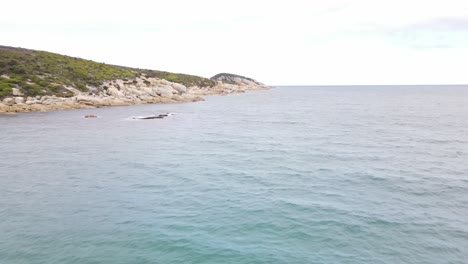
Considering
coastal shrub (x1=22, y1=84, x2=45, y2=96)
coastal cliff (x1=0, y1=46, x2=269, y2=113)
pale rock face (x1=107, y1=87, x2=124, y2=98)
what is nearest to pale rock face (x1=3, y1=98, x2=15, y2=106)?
coastal cliff (x1=0, y1=46, x2=269, y2=113)

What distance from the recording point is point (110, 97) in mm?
123688

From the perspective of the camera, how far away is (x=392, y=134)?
197 ft

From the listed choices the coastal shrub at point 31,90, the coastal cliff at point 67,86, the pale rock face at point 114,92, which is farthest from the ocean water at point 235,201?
the pale rock face at point 114,92

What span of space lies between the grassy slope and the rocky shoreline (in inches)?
122

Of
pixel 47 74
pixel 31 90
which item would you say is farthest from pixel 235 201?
pixel 47 74

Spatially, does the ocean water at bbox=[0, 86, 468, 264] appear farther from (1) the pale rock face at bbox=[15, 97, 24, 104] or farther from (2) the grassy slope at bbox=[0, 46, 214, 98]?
(2) the grassy slope at bbox=[0, 46, 214, 98]

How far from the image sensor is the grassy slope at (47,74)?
104162 mm

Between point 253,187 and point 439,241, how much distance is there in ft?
48.3

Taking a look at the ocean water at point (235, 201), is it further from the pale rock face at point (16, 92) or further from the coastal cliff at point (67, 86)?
the pale rock face at point (16, 92)

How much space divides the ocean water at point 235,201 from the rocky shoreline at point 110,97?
1999 inches

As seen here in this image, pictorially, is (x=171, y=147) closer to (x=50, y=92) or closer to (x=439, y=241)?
(x=439, y=241)

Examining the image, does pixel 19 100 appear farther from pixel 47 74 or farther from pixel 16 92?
pixel 47 74

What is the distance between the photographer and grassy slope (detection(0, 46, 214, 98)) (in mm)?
104162

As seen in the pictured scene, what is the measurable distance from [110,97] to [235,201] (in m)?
108
